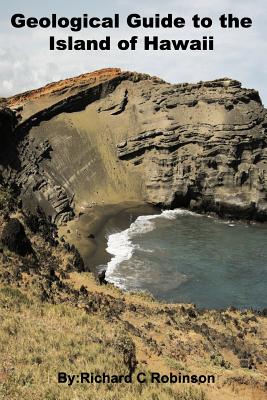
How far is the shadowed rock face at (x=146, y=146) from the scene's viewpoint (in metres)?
61.6

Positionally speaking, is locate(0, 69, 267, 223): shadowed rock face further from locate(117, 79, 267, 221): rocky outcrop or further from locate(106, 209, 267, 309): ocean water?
locate(106, 209, 267, 309): ocean water

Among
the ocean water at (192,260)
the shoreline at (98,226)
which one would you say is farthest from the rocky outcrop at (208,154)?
the shoreline at (98,226)

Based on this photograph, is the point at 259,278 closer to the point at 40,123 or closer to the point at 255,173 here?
the point at 255,173

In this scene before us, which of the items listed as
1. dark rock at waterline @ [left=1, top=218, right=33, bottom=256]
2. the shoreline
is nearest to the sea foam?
the shoreline

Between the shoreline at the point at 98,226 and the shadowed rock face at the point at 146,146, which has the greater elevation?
the shadowed rock face at the point at 146,146

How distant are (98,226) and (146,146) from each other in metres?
17.9

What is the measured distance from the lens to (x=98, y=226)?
178 feet

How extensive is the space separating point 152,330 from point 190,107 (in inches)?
1992

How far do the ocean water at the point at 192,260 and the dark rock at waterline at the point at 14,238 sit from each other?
1256 cm

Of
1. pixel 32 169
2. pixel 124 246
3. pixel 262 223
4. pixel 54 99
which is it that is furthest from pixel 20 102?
pixel 262 223

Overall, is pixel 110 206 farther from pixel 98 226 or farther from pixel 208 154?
pixel 208 154

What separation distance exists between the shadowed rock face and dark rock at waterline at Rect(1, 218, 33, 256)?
94.8 ft

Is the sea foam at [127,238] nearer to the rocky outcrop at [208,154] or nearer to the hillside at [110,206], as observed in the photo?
the hillside at [110,206]

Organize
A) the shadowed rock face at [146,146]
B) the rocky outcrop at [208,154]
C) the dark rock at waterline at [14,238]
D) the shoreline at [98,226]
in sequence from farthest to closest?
the rocky outcrop at [208,154] → the shadowed rock face at [146,146] → the shoreline at [98,226] → the dark rock at waterline at [14,238]
